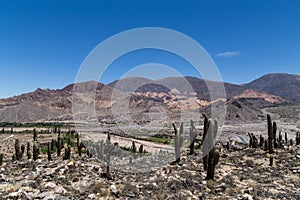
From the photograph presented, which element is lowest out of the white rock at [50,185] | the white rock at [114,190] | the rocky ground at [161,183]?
the rocky ground at [161,183]

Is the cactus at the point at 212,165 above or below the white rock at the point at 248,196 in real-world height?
above

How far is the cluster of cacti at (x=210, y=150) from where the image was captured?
1191cm

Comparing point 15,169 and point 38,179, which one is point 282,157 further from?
point 15,169

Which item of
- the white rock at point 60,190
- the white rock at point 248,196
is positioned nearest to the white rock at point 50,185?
the white rock at point 60,190

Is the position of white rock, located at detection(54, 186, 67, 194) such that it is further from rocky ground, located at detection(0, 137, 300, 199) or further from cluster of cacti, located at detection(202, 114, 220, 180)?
cluster of cacti, located at detection(202, 114, 220, 180)

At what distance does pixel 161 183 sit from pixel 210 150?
3219 mm

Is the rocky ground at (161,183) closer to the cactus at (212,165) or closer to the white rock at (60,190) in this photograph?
the white rock at (60,190)

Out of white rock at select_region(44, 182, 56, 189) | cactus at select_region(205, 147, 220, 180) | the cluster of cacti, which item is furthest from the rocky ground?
the cluster of cacti

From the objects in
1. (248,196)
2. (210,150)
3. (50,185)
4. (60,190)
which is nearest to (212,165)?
(210,150)

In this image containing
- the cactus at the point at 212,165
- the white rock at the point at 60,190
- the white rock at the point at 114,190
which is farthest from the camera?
the cactus at the point at 212,165

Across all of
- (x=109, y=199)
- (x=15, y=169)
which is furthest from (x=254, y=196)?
(x=15, y=169)

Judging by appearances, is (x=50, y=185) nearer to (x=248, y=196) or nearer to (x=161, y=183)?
(x=161, y=183)

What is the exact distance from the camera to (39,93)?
462ft

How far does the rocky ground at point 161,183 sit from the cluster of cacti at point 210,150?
1.51 feet
